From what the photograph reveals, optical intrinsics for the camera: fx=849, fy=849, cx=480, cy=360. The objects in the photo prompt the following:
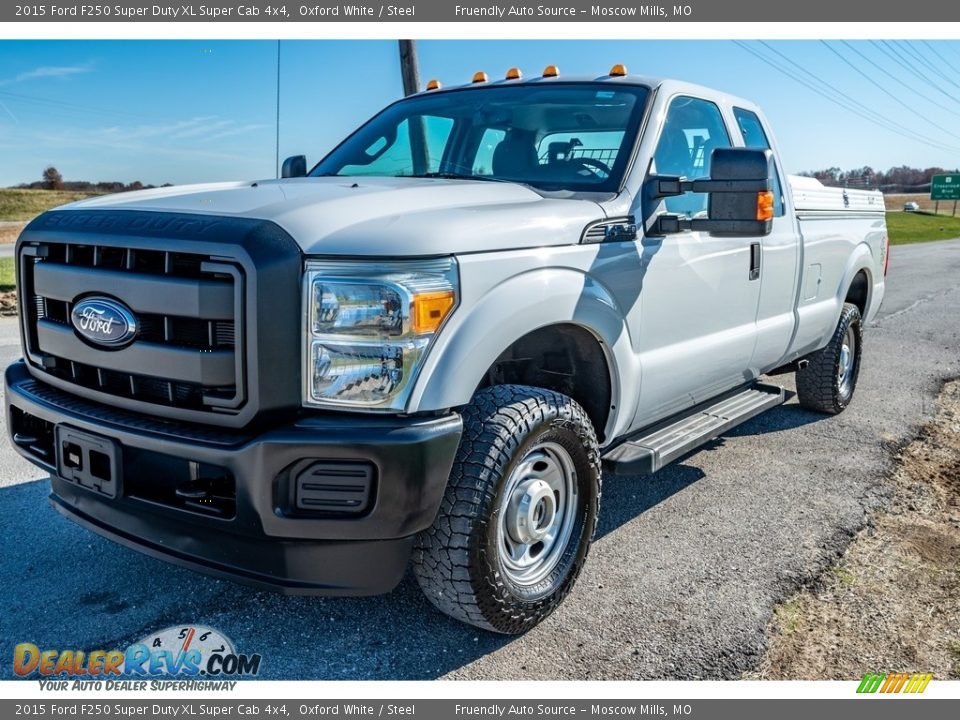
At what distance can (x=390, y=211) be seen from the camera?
2.70 m

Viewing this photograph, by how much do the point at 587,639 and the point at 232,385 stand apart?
1493 millimetres

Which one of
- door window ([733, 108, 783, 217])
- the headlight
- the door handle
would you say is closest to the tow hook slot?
the headlight

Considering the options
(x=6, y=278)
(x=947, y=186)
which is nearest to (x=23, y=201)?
(x=6, y=278)

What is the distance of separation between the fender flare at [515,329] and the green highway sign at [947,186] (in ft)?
213

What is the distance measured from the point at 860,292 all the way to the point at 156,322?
18.1ft

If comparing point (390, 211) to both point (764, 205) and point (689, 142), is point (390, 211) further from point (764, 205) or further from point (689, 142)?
point (689, 142)

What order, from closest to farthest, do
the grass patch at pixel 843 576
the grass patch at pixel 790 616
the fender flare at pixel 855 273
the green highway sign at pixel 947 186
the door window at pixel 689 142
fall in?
the grass patch at pixel 790 616, the grass patch at pixel 843 576, the door window at pixel 689 142, the fender flare at pixel 855 273, the green highway sign at pixel 947 186

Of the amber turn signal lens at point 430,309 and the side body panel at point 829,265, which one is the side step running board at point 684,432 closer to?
the side body panel at point 829,265

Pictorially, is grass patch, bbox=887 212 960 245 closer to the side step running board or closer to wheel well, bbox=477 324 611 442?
the side step running board

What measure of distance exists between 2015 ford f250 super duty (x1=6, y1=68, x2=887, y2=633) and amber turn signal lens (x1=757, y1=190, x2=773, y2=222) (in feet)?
0.04

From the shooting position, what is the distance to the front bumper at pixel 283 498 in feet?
7.98

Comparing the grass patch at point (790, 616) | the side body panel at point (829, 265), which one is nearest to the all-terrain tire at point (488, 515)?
the grass patch at point (790, 616)

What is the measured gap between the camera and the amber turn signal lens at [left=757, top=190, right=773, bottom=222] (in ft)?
10.5

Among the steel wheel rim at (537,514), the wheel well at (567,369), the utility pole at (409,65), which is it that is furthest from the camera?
the utility pole at (409,65)
